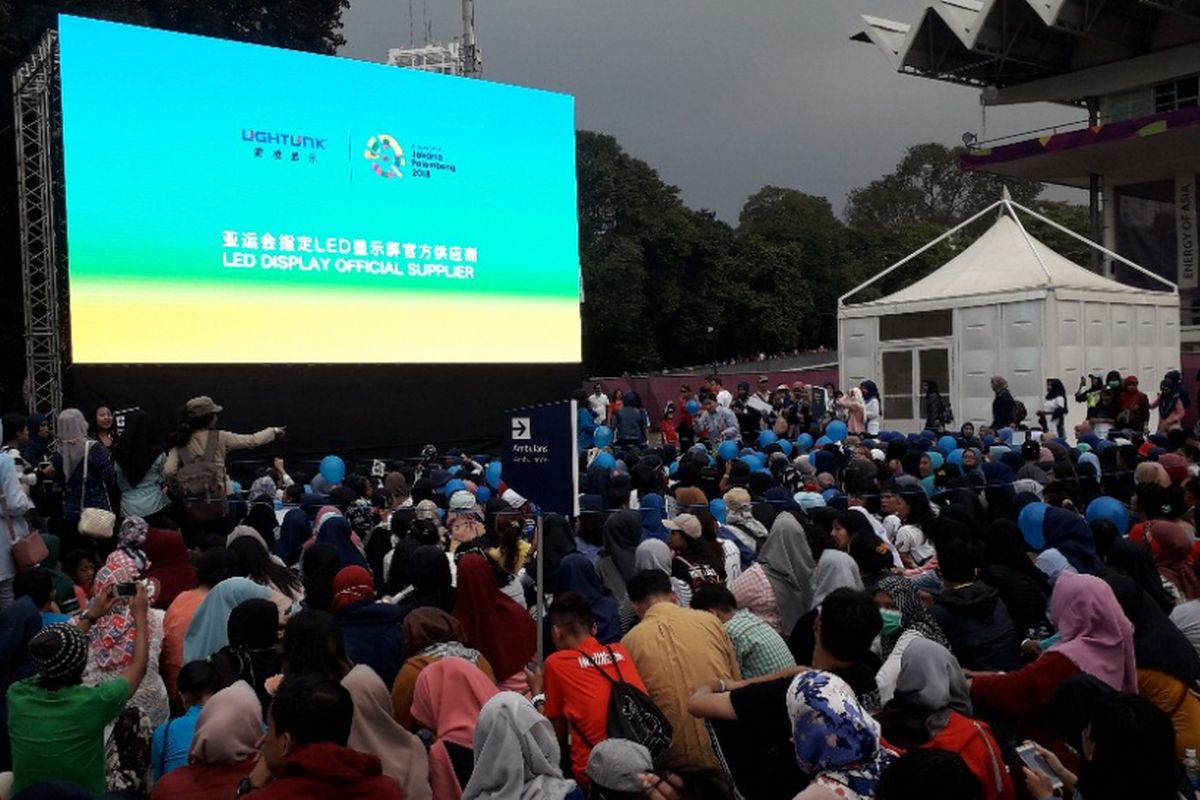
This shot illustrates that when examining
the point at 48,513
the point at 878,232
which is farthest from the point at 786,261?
the point at 48,513

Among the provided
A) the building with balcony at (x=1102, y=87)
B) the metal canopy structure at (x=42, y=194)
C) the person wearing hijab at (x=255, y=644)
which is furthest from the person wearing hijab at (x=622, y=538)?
the building with balcony at (x=1102, y=87)

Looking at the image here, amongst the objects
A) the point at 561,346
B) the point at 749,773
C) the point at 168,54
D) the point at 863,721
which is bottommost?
the point at 749,773

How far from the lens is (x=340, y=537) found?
20.7 ft

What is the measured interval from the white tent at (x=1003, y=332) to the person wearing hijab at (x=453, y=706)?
1479 cm

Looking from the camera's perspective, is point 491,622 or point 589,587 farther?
point 589,587

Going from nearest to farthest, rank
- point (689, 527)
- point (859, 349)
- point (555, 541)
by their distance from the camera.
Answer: point (689, 527) < point (555, 541) < point (859, 349)

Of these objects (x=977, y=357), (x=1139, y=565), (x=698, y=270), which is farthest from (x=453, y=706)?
(x=698, y=270)

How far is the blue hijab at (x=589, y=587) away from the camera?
17.6ft

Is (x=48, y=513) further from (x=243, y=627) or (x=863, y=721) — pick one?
(x=863, y=721)

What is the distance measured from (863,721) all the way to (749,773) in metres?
0.71

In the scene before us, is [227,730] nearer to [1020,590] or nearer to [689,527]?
[689,527]

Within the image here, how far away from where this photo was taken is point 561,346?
15.9m

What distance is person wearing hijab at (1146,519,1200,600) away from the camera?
5.20 meters

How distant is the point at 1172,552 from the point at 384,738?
3733 millimetres
